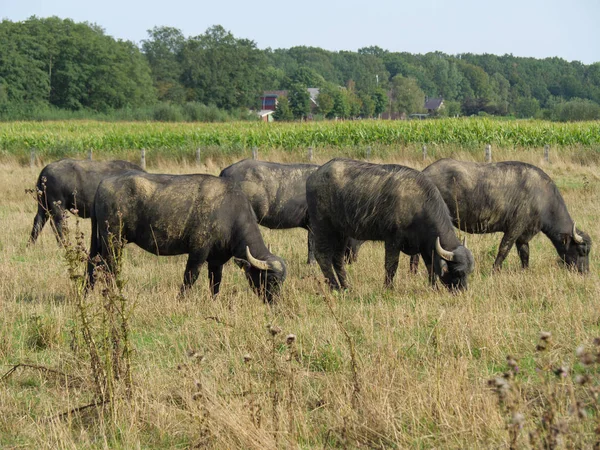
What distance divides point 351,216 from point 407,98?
5729 inches

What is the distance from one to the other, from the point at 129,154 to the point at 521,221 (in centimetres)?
2305

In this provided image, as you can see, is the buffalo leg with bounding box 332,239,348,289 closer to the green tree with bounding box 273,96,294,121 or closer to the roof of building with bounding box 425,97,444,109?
the green tree with bounding box 273,96,294,121

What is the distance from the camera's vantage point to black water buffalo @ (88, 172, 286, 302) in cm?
948

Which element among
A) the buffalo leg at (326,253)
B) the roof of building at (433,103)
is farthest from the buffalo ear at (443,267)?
the roof of building at (433,103)

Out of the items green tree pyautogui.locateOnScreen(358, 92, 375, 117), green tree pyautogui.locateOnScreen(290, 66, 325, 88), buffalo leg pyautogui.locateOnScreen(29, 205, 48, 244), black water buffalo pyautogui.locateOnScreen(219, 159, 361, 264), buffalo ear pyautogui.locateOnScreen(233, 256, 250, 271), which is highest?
green tree pyautogui.locateOnScreen(290, 66, 325, 88)

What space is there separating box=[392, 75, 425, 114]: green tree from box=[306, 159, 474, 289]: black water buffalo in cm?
14105

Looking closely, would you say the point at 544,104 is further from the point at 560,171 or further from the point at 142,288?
the point at 142,288

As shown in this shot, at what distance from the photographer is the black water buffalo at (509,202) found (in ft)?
37.3

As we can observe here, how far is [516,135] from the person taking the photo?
104 ft

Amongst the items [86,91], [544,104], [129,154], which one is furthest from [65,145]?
[544,104]

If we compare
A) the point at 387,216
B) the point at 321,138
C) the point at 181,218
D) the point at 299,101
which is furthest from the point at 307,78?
the point at 181,218

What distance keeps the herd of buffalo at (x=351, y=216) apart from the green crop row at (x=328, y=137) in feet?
62.0

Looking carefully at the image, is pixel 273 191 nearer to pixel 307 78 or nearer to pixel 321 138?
pixel 321 138

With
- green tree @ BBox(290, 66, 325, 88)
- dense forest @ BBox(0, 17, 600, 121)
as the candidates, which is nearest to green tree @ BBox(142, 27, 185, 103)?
dense forest @ BBox(0, 17, 600, 121)
